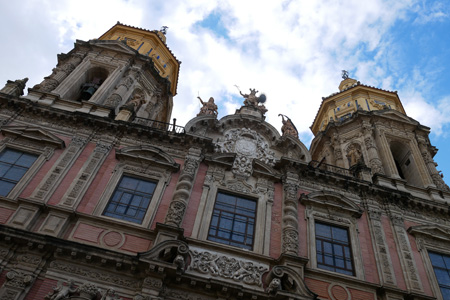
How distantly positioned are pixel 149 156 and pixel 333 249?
7761mm

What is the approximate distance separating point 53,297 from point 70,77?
1285 centimetres

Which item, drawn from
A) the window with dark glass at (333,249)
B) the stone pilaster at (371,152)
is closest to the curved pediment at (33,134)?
the window with dark glass at (333,249)

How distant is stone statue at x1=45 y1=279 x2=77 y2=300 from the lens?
9797mm

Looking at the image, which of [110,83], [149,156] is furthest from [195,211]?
[110,83]

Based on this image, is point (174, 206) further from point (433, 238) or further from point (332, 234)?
point (433, 238)

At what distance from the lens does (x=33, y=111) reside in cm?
1577

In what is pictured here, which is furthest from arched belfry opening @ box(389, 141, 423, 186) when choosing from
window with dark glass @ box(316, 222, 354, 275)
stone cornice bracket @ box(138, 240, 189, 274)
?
stone cornice bracket @ box(138, 240, 189, 274)

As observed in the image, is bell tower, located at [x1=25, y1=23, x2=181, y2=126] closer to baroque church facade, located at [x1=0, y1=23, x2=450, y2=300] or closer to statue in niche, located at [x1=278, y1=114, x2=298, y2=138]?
baroque church facade, located at [x1=0, y1=23, x2=450, y2=300]

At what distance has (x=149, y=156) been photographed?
586 inches

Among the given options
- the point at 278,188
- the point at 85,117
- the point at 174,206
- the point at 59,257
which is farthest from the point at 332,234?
the point at 85,117

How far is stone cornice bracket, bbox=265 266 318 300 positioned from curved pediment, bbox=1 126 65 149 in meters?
9.26

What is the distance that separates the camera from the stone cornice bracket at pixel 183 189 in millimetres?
12406

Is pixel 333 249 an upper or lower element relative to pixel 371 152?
lower

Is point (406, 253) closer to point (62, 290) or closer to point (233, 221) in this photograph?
point (233, 221)
